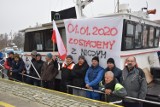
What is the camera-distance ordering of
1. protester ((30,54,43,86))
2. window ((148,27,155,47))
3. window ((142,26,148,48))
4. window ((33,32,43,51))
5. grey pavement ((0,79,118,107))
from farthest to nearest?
window ((33,32,43,51))
window ((148,27,155,47))
protester ((30,54,43,86))
window ((142,26,148,48))
grey pavement ((0,79,118,107))

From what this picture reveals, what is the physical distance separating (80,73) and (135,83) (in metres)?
1.85

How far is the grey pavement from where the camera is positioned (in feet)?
17.8

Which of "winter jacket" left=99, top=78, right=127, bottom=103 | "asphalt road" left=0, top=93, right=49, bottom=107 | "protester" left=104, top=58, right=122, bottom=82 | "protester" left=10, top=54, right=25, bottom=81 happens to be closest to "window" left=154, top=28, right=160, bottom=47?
"protester" left=104, top=58, right=122, bottom=82

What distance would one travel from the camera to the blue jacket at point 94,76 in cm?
607

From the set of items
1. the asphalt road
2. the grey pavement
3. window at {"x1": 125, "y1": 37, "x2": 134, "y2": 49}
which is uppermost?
window at {"x1": 125, "y1": 37, "x2": 134, "y2": 49}

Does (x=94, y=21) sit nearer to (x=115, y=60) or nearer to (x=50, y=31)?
(x=115, y=60)

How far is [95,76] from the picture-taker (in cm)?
617

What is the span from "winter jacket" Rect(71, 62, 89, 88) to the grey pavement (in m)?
0.60

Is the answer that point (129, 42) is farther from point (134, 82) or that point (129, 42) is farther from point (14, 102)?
point (14, 102)

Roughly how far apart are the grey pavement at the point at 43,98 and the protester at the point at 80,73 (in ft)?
1.85

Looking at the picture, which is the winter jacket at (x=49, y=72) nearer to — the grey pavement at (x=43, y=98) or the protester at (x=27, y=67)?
the grey pavement at (x=43, y=98)

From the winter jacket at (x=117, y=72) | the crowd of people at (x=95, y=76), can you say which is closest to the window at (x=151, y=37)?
the crowd of people at (x=95, y=76)

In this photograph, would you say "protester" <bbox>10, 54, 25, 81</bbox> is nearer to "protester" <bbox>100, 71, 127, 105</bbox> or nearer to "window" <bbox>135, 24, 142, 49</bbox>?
"window" <bbox>135, 24, 142, 49</bbox>

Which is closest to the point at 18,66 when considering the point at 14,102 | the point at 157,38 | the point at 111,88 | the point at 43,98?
the point at 14,102
